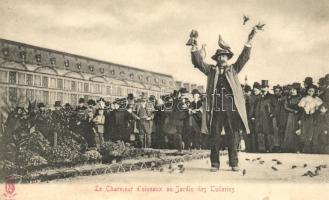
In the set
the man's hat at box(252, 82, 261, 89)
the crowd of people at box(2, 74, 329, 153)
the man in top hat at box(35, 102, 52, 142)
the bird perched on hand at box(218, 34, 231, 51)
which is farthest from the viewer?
the man's hat at box(252, 82, 261, 89)

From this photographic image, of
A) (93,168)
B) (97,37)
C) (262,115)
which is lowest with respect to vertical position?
(93,168)

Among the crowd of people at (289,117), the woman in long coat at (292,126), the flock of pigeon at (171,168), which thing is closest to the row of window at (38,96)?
the flock of pigeon at (171,168)

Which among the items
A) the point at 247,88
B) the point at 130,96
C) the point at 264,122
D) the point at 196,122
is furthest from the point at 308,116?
the point at 130,96

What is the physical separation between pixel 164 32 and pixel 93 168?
80.8 inches

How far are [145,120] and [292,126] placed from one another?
218 cm

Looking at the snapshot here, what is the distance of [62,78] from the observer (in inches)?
258

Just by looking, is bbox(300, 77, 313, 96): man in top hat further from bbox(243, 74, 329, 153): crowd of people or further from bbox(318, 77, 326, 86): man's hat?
bbox(318, 77, 326, 86): man's hat

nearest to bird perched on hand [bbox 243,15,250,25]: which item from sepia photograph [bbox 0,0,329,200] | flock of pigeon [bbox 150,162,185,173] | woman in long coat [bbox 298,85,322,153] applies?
sepia photograph [bbox 0,0,329,200]

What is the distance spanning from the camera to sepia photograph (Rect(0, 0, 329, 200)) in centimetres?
586

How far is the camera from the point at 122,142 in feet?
22.5

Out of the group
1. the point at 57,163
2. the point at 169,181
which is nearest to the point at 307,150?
the point at 169,181

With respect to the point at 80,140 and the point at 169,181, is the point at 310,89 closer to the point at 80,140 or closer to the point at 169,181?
the point at 169,181

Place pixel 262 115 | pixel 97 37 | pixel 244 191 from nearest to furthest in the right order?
pixel 244 191 → pixel 97 37 → pixel 262 115

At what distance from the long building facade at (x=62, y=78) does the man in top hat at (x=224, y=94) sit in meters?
0.93
